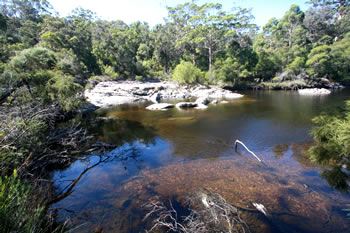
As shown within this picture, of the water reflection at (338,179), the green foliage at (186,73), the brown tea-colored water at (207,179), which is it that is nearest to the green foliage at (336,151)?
the water reflection at (338,179)

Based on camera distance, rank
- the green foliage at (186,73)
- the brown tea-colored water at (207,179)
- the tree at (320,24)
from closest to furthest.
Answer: the brown tea-colored water at (207,179) → the green foliage at (186,73) → the tree at (320,24)

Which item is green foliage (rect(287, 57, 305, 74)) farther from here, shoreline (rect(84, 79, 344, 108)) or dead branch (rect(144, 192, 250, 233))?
dead branch (rect(144, 192, 250, 233))

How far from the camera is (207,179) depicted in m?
6.50

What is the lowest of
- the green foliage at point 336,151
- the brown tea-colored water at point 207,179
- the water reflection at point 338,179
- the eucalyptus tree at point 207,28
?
the brown tea-colored water at point 207,179

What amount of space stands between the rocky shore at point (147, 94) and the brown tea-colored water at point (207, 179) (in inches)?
592

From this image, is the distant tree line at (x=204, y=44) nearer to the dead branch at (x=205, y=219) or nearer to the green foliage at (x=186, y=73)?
the green foliage at (x=186, y=73)

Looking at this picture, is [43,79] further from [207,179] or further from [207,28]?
[207,28]

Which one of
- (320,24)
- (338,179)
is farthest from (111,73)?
(320,24)

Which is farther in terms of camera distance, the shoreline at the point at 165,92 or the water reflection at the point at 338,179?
the shoreline at the point at 165,92

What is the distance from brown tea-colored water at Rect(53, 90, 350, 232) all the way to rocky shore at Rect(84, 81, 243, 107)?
15038 mm

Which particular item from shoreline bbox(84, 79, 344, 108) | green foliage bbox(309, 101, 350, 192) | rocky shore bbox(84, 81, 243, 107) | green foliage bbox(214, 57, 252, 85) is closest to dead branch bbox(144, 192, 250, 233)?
Answer: green foliage bbox(309, 101, 350, 192)

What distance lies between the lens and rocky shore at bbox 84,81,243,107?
26.4 m

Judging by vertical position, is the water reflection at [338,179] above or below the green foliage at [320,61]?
below

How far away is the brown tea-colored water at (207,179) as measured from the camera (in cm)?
464
